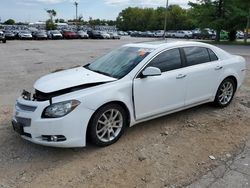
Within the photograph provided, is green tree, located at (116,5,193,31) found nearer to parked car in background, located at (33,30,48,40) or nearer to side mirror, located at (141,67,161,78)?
parked car in background, located at (33,30,48,40)

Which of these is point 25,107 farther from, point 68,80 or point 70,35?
point 70,35

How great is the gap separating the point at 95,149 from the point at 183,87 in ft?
6.35

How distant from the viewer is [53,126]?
4301 mm

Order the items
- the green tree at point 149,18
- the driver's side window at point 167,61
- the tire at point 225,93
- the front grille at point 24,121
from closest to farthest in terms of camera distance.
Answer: the front grille at point 24,121
the driver's side window at point 167,61
the tire at point 225,93
the green tree at point 149,18

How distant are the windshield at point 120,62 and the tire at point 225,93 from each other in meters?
1.90

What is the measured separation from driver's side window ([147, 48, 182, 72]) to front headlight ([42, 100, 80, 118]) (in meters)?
1.55

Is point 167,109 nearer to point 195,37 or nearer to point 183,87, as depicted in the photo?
point 183,87

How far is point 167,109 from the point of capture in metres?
5.52

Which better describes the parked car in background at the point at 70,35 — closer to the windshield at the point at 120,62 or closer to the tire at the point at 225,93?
the tire at the point at 225,93

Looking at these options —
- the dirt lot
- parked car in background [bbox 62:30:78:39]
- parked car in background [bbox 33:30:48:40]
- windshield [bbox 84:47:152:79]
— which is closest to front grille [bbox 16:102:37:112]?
the dirt lot

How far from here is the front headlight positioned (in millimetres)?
4348

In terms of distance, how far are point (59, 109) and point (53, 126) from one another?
237mm

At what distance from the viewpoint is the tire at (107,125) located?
4.61 meters

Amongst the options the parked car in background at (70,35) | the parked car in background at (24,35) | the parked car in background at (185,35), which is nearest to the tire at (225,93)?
the parked car in background at (24,35)
